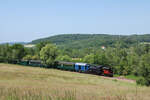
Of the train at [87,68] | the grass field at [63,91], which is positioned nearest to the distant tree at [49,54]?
the train at [87,68]

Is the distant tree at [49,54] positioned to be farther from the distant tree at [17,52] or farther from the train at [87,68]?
the distant tree at [17,52]

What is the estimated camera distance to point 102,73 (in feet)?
186

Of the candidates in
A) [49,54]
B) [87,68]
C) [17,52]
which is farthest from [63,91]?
[17,52]

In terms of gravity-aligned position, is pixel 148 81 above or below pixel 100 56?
below

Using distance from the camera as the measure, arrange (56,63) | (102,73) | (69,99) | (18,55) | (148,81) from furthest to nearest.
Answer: (18,55)
(56,63)
(102,73)
(148,81)
(69,99)

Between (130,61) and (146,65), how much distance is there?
28.4 meters

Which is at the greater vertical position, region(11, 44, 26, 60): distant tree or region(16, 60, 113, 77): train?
region(11, 44, 26, 60): distant tree

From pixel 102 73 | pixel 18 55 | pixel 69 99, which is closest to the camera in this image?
pixel 69 99

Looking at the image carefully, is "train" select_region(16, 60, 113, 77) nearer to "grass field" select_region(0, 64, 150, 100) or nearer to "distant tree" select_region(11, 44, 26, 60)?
"grass field" select_region(0, 64, 150, 100)

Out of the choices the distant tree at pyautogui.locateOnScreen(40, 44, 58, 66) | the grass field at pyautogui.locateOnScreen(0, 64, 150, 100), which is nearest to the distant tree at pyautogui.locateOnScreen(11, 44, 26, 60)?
the distant tree at pyautogui.locateOnScreen(40, 44, 58, 66)

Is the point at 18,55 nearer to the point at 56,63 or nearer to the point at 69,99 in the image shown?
the point at 56,63

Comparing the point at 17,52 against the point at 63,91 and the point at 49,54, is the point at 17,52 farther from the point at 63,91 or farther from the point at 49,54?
the point at 63,91

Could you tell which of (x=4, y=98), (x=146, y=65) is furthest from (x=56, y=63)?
(x=4, y=98)

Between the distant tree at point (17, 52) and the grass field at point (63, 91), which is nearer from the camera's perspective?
the grass field at point (63, 91)
